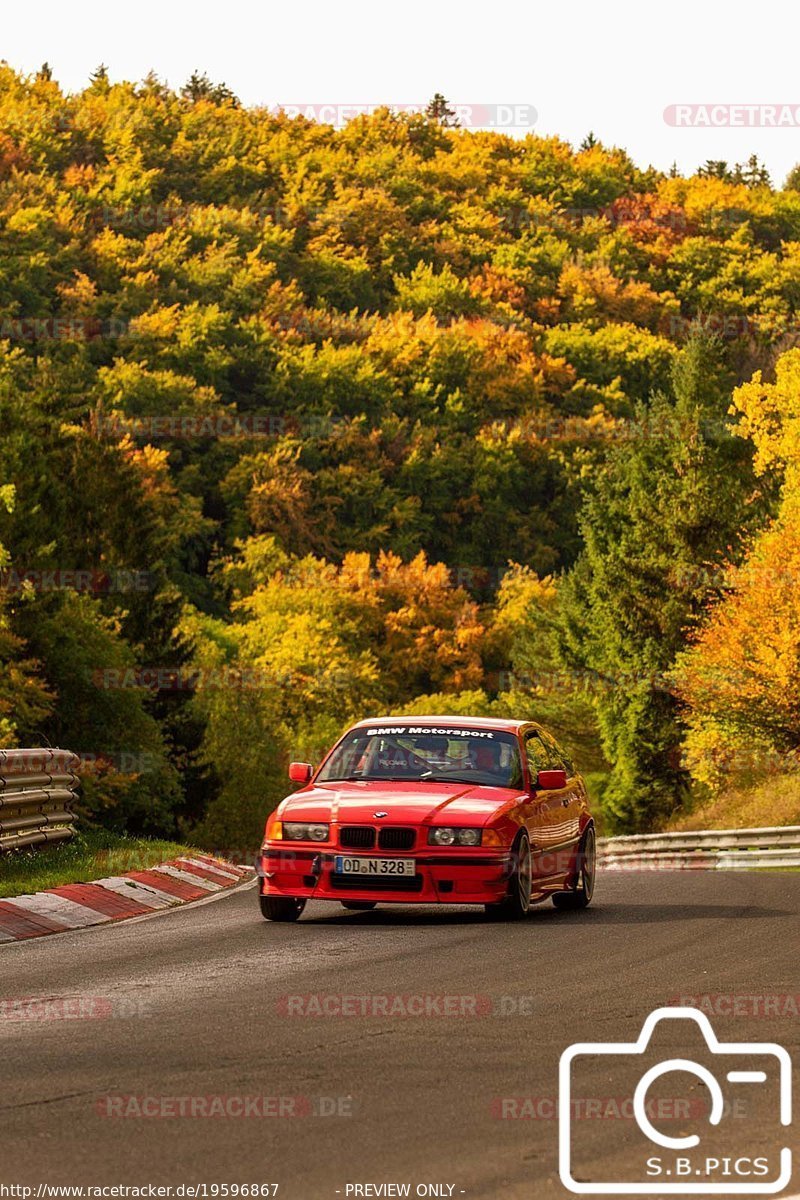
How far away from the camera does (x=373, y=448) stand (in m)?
106

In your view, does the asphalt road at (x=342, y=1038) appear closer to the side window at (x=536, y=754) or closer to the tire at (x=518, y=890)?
the tire at (x=518, y=890)

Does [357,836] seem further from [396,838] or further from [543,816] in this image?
[543,816]

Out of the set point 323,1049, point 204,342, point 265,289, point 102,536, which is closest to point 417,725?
point 323,1049

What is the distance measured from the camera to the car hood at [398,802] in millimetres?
14438

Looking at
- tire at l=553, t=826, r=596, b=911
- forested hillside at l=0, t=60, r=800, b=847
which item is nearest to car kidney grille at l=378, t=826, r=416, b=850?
tire at l=553, t=826, r=596, b=911

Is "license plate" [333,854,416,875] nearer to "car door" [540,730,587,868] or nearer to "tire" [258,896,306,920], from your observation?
"tire" [258,896,306,920]

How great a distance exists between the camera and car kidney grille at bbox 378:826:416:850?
14312mm

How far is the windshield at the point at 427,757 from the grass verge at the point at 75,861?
2461 mm

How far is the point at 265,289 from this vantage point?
124438 millimetres

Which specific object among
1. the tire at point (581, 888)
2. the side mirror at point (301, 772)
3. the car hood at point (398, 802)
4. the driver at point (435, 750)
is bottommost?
the tire at point (581, 888)

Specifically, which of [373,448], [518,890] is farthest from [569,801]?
[373,448]

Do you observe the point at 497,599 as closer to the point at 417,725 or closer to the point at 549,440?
the point at 549,440

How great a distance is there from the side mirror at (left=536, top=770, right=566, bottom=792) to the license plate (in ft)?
4.83

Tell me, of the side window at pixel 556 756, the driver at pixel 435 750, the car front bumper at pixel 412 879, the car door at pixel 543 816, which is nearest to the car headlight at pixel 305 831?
the car front bumper at pixel 412 879
